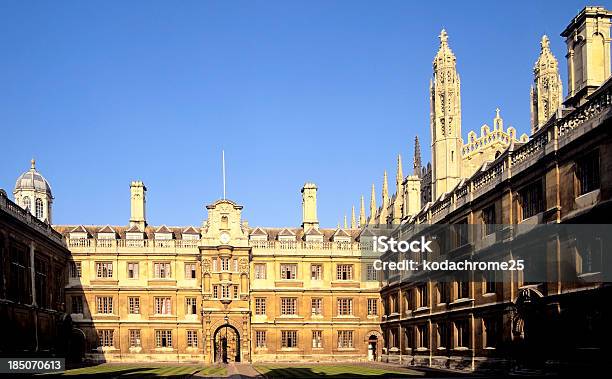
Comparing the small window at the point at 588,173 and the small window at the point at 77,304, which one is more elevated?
the small window at the point at 588,173

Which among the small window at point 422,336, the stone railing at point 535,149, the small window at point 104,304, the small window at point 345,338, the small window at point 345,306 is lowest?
the small window at point 345,338

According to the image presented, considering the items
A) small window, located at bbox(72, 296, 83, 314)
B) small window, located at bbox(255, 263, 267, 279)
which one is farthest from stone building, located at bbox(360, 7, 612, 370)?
small window, located at bbox(72, 296, 83, 314)

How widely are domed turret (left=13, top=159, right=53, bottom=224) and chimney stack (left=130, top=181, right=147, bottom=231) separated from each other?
29.5 ft

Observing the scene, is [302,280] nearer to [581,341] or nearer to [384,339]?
[384,339]

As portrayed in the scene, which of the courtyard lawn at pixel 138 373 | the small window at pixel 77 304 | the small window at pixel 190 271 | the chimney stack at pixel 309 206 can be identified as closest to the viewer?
the courtyard lawn at pixel 138 373

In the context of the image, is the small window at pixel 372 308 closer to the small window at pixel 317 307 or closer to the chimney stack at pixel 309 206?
the small window at pixel 317 307

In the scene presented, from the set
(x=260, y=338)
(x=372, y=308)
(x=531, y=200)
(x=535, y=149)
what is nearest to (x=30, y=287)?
(x=260, y=338)

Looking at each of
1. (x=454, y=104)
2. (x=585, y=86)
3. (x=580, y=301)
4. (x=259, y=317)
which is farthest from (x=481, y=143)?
(x=580, y=301)

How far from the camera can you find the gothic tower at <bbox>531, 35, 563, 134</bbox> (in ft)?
216

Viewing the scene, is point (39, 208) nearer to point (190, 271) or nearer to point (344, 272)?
point (190, 271)

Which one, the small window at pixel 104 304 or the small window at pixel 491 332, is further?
the small window at pixel 104 304

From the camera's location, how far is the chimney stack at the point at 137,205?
246ft

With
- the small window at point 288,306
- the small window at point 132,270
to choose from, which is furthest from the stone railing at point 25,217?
the small window at point 288,306

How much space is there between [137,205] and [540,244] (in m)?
51.0
